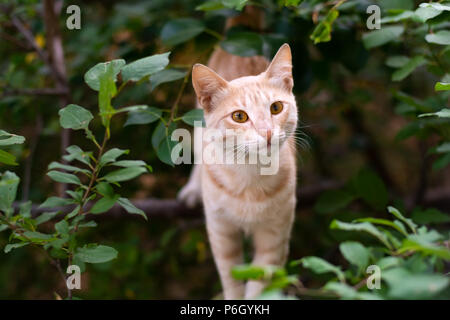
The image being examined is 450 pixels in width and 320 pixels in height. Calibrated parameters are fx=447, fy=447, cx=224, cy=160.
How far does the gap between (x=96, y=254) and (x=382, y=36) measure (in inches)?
53.1

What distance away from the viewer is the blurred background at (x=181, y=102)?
1.91 m

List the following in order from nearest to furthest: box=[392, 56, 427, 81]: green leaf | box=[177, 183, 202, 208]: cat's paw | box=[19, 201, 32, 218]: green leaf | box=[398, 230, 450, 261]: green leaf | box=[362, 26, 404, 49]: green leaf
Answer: box=[398, 230, 450, 261]: green leaf < box=[19, 201, 32, 218]: green leaf < box=[392, 56, 427, 81]: green leaf < box=[362, 26, 404, 49]: green leaf < box=[177, 183, 202, 208]: cat's paw

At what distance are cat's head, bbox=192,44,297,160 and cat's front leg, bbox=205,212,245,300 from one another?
1.36 ft

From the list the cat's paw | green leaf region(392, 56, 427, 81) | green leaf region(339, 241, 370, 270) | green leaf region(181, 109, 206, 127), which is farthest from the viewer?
the cat's paw

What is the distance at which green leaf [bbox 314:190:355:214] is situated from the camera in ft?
7.43

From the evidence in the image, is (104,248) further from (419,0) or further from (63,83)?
(419,0)

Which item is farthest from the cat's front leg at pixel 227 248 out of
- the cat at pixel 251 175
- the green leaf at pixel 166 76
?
the green leaf at pixel 166 76

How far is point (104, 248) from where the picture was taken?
1255 mm

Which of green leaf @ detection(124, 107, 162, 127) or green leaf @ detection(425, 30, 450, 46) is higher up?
green leaf @ detection(425, 30, 450, 46)

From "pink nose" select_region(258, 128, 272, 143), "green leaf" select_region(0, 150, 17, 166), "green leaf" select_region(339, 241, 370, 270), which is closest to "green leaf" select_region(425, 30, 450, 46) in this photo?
"pink nose" select_region(258, 128, 272, 143)

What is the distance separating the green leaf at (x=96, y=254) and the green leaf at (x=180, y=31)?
96 centimetres

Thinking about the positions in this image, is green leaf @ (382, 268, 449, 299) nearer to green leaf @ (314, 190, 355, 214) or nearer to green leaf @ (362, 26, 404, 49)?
green leaf @ (362, 26, 404, 49)

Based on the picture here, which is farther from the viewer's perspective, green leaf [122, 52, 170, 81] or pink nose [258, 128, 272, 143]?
pink nose [258, 128, 272, 143]
